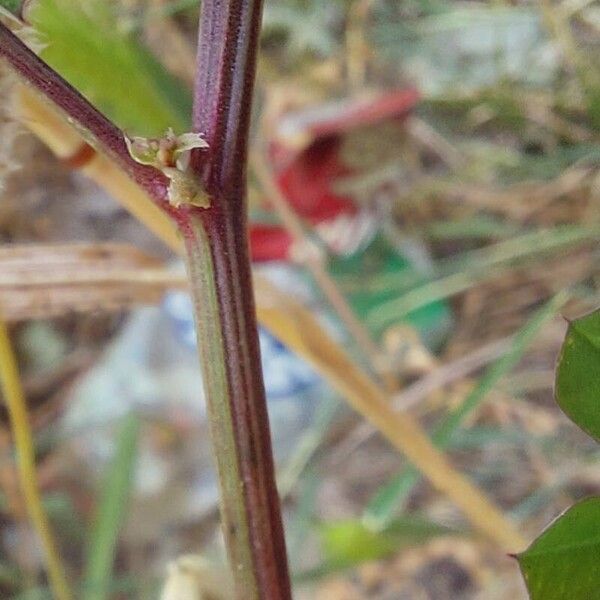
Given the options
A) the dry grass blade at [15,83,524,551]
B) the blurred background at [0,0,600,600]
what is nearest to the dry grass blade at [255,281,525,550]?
the dry grass blade at [15,83,524,551]

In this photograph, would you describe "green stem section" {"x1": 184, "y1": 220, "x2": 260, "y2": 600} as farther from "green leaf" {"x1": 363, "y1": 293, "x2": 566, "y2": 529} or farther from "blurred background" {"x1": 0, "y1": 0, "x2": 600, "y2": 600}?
"blurred background" {"x1": 0, "y1": 0, "x2": 600, "y2": 600}

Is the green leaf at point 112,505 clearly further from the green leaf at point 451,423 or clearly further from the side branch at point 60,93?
the side branch at point 60,93

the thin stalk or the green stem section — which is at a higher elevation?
the thin stalk

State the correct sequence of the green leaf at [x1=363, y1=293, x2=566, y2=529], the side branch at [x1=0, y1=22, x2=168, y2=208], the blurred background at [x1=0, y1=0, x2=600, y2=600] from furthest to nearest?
the blurred background at [x1=0, y1=0, x2=600, y2=600]
the green leaf at [x1=363, y1=293, x2=566, y2=529]
the side branch at [x1=0, y1=22, x2=168, y2=208]

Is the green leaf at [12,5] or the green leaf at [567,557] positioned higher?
the green leaf at [12,5]

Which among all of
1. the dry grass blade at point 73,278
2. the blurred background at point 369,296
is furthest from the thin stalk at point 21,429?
the blurred background at point 369,296

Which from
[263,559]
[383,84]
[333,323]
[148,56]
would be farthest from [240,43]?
[383,84]

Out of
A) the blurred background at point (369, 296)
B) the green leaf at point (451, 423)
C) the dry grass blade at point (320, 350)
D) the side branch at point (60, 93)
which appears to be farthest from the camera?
the blurred background at point (369, 296)
